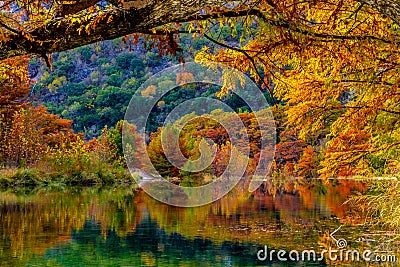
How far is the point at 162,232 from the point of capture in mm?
8469

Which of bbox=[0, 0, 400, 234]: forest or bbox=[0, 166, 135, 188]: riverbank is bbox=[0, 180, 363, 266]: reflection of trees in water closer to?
bbox=[0, 0, 400, 234]: forest

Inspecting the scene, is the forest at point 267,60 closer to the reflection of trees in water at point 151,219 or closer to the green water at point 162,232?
the green water at point 162,232

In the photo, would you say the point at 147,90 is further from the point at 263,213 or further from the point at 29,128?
the point at 263,213

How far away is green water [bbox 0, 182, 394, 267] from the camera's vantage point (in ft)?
20.9

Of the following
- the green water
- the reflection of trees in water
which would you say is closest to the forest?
the green water

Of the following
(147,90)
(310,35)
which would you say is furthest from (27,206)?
(147,90)

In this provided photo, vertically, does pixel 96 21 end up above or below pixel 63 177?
above

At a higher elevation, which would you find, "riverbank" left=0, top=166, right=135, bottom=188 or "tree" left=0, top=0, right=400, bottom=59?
"tree" left=0, top=0, right=400, bottom=59

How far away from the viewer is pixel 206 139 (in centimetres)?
3591

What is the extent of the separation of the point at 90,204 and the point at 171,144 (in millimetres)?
17971

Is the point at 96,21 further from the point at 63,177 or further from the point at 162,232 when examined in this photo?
the point at 63,177

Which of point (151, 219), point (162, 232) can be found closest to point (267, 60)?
point (162, 232)

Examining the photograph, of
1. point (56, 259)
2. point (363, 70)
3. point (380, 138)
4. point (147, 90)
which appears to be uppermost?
point (147, 90)

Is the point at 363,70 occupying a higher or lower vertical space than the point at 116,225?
higher
